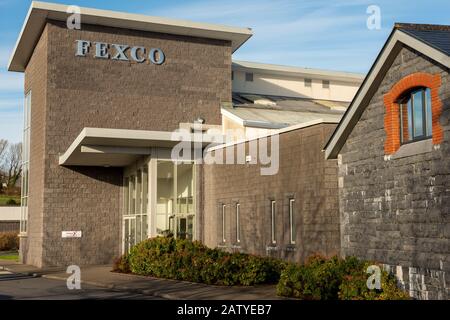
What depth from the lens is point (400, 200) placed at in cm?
1398

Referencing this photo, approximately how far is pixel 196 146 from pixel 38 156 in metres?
9.11

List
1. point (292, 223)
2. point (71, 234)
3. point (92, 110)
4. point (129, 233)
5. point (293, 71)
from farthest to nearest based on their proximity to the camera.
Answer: point (293, 71), point (92, 110), point (71, 234), point (129, 233), point (292, 223)

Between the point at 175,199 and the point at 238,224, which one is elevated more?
the point at 175,199

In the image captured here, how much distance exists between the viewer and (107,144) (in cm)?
2555

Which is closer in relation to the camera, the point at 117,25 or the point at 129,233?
the point at 129,233

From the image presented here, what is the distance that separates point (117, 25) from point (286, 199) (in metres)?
15.0

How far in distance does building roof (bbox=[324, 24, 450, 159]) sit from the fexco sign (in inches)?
674

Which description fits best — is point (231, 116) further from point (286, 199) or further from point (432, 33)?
point (432, 33)

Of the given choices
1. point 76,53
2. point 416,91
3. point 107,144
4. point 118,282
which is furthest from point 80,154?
point 416,91

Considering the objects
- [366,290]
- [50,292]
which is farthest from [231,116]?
[366,290]

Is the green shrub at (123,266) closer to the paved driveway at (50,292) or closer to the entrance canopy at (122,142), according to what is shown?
the paved driveway at (50,292)

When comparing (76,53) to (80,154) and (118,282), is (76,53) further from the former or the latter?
(118,282)

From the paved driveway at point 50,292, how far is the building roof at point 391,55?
640cm

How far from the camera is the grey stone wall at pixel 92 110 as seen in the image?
29.6 m
